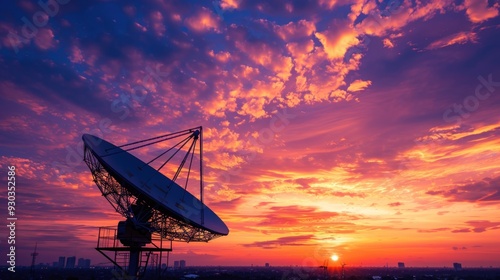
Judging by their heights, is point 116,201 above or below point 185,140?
below

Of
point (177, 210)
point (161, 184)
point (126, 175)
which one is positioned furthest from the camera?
point (161, 184)

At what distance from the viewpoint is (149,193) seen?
37.1 m

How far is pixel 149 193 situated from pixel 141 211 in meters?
3.09

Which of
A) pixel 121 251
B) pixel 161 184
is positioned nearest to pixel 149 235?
pixel 121 251

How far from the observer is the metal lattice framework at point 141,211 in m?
37.1

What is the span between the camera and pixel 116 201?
1494 inches

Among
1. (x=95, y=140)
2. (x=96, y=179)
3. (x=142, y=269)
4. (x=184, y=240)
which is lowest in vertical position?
(x=142, y=269)

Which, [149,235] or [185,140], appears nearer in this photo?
[149,235]

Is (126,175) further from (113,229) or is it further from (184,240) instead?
(184,240)

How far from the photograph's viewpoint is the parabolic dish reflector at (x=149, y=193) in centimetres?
3641

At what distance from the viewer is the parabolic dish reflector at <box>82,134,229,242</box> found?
36406 millimetres

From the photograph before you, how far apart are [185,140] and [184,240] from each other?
35.6 ft

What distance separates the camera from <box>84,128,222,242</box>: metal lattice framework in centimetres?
3707

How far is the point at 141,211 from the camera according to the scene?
39031mm
